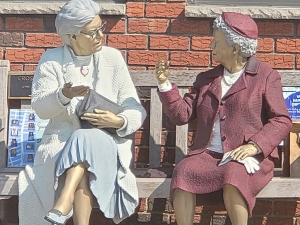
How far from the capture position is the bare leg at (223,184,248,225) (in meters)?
4.13

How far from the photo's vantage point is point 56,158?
4.36m

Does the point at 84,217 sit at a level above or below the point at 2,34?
below

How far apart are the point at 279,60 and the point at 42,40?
163 centimetres

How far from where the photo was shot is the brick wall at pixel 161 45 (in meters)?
5.39

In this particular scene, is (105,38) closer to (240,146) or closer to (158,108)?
(158,108)

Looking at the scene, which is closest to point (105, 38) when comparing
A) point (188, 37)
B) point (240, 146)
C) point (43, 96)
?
point (188, 37)

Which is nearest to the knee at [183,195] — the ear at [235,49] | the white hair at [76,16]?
the ear at [235,49]

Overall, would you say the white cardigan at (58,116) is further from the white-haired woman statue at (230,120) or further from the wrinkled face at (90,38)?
the white-haired woman statue at (230,120)

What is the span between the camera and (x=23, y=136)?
5.21 meters

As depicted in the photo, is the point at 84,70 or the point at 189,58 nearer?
the point at 84,70

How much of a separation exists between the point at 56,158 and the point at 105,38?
1.32 m

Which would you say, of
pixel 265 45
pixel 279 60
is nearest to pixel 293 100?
pixel 279 60

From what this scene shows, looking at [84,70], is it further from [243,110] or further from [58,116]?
[243,110]

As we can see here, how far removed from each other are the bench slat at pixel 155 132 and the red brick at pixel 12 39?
41.5 inches
